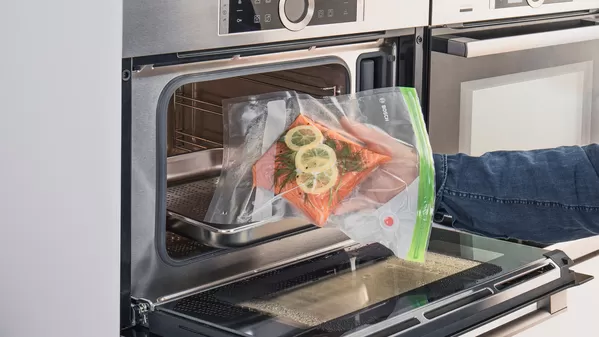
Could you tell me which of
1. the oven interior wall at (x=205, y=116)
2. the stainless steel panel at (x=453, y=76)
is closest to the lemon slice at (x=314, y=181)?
A: the oven interior wall at (x=205, y=116)

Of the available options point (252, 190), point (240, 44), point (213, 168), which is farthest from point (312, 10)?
point (213, 168)

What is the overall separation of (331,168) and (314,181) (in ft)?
0.09

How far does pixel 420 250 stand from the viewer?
Result: 46.4 inches

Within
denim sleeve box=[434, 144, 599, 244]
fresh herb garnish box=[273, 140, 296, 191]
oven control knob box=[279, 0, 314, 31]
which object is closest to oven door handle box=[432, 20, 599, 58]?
denim sleeve box=[434, 144, 599, 244]

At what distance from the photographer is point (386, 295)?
1205 millimetres

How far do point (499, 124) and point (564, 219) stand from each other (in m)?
0.35

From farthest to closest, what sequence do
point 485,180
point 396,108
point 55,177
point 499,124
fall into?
1. point 499,124
2. point 485,180
3. point 396,108
4. point 55,177

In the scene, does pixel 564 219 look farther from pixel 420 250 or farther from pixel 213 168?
pixel 213 168

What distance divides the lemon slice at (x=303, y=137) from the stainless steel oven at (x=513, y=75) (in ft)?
1.08

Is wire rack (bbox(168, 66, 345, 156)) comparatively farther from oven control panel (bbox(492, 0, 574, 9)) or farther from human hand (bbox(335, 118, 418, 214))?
oven control panel (bbox(492, 0, 574, 9))

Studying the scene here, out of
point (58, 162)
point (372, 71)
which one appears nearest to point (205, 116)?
point (372, 71)

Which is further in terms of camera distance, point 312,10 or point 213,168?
point 213,168

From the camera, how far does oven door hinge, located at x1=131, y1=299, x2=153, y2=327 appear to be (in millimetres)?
1141

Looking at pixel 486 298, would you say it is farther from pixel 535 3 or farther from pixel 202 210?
pixel 535 3
